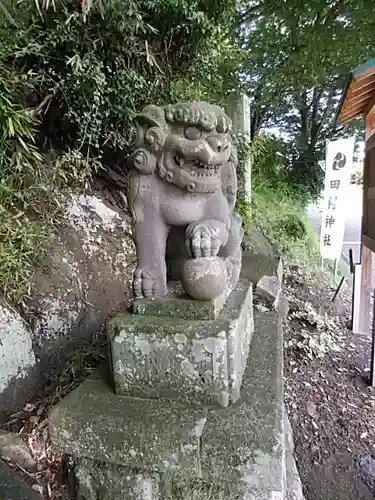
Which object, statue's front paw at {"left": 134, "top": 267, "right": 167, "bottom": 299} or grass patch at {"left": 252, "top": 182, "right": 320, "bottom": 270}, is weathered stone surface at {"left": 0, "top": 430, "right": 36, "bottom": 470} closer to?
statue's front paw at {"left": 134, "top": 267, "right": 167, "bottom": 299}

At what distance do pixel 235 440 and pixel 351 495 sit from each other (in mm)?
1383

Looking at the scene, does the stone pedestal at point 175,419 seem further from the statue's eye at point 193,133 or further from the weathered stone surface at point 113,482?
the statue's eye at point 193,133

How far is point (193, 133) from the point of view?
4.12ft

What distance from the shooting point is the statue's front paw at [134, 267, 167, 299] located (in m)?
1.32

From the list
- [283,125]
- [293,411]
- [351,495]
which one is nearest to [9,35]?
[293,411]

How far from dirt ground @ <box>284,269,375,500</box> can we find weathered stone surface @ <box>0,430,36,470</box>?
136cm

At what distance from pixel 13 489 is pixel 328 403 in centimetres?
223

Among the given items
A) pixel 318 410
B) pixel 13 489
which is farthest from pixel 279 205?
pixel 13 489

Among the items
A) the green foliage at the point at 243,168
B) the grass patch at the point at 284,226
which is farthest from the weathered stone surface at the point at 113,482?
the grass patch at the point at 284,226

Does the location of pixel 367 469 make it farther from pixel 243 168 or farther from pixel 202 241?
pixel 243 168

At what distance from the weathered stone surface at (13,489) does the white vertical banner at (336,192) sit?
15.3 ft

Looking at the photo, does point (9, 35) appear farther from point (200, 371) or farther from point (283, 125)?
point (283, 125)

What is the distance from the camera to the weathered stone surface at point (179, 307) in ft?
4.06

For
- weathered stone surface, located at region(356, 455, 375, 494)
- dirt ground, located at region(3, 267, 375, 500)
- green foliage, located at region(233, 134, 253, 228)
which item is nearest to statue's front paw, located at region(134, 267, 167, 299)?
dirt ground, located at region(3, 267, 375, 500)
